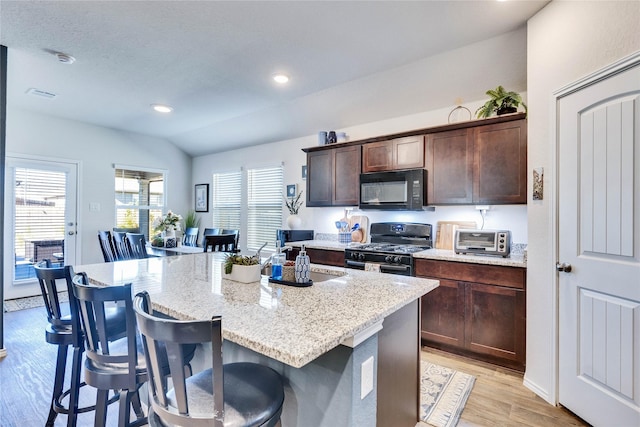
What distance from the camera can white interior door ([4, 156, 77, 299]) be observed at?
4.51m

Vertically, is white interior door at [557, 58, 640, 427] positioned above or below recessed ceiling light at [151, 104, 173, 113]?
below

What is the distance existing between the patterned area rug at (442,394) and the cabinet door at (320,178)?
7.39 feet

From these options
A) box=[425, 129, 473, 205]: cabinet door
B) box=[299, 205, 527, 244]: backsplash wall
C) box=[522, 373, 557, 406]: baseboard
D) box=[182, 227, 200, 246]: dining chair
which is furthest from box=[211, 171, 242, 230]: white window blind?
box=[522, 373, 557, 406]: baseboard

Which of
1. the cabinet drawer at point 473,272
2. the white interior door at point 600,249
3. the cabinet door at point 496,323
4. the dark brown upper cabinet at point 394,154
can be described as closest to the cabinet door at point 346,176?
the dark brown upper cabinet at point 394,154

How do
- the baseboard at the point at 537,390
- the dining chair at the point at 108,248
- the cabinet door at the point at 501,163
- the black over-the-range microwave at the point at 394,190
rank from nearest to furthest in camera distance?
the baseboard at the point at 537,390 → the cabinet door at the point at 501,163 → the black over-the-range microwave at the point at 394,190 → the dining chair at the point at 108,248

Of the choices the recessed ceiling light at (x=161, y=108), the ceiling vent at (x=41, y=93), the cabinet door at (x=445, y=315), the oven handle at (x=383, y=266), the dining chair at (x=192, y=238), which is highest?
the recessed ceiling light at (x=161, y=108)

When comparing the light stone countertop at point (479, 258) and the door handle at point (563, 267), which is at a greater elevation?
the door handle at point (563, 267)

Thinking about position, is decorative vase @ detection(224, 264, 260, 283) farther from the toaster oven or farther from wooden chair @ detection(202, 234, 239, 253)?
the toaster oven

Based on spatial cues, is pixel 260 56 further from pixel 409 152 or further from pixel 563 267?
pixel 563 267

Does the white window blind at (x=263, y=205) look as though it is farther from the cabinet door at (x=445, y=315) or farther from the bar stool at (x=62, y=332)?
the bar stool at (x=62, y=332)

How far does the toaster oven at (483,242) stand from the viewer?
2750mm

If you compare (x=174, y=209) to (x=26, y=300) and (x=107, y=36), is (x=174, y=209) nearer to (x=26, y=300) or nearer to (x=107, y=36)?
(x=26, y=300)

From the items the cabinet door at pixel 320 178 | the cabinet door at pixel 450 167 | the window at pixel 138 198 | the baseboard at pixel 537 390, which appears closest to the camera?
the baseboard at pixel 537 390

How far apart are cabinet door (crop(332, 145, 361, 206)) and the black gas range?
1.52 feet
